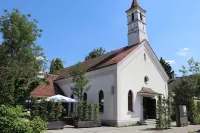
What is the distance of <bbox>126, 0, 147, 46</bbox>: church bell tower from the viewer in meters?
26.1

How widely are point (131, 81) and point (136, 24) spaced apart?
7.72 meters

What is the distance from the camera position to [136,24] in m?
26.5

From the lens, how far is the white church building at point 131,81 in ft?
69.1

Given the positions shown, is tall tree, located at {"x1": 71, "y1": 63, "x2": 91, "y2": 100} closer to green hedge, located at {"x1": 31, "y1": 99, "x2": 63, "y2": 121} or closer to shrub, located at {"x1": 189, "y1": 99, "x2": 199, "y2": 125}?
green hedge, located at {"x1": 31, "y1": 99, "x2": 63, "y2": 121}

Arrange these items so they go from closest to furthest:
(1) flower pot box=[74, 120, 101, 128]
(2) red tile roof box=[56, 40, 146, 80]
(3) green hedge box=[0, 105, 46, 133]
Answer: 1. (3) green hedge box=[0, 105, 46, 133]
2. (1) flower pot box=[74, 120, 101, 128]
3. (2) red tile roof box=[56, 40, 146, 80]

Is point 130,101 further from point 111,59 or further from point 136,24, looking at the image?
point 136,24

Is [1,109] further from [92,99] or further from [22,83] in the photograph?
[92,99]

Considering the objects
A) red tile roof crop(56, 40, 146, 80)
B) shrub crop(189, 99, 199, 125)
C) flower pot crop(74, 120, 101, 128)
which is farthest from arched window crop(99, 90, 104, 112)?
shrub crop(189, 99, 199, 125)

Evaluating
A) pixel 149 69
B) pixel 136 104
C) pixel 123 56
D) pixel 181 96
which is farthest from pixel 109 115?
pixel 181 96

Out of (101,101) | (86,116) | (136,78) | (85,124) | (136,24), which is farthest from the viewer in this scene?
(136,24)

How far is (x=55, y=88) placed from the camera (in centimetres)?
2970

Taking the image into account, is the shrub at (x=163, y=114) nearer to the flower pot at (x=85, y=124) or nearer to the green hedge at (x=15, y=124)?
the flower pot at (x=85, y=124)

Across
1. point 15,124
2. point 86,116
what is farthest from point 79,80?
point 15,124

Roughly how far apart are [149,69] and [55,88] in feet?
41.5
